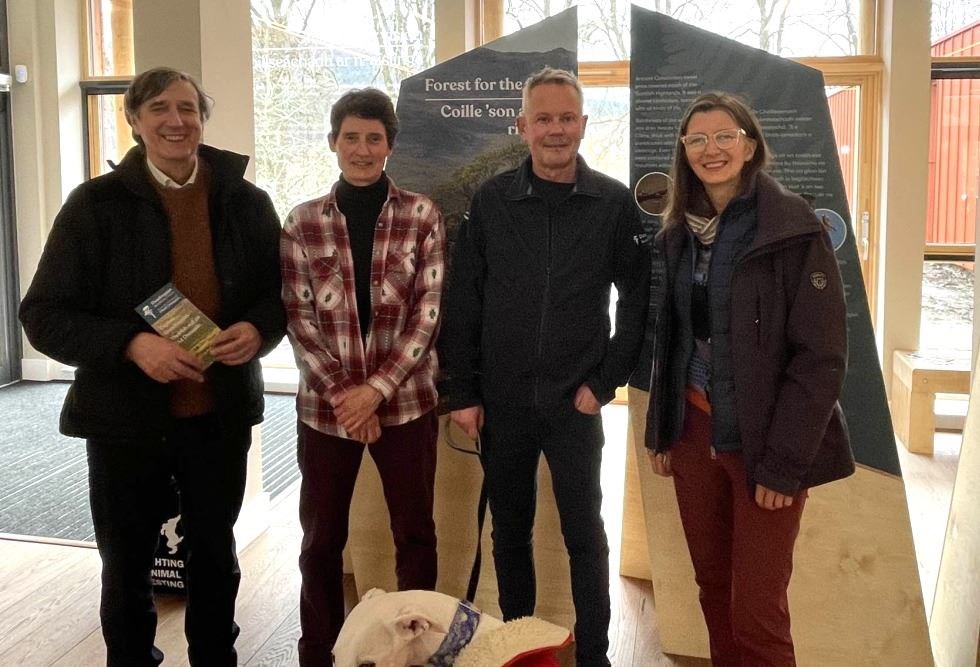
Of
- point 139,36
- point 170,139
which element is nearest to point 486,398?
point 170,139

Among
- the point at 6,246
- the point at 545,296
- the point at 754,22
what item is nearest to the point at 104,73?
the point at 6,246

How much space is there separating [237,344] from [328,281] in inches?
11.1

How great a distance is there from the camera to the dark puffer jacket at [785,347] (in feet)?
5.55

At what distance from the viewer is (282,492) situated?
13.7ft

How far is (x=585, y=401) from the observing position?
2.14m

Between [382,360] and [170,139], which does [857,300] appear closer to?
[382,360]

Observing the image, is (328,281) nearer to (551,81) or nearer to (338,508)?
(338,508)

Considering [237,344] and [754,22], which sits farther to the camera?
[754,22]

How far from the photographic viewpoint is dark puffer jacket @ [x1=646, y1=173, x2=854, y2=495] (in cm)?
169

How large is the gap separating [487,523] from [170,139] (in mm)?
1548

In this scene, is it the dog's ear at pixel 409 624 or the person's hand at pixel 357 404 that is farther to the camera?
the person's hand at pixel 357 404

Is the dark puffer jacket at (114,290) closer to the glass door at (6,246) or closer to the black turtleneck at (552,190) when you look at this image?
the black turtleneck at (552,190)

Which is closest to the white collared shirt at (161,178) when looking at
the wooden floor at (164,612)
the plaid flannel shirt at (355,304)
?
the plaid flannel shirt at (355,304)

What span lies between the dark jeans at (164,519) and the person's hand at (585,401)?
0.83 m
